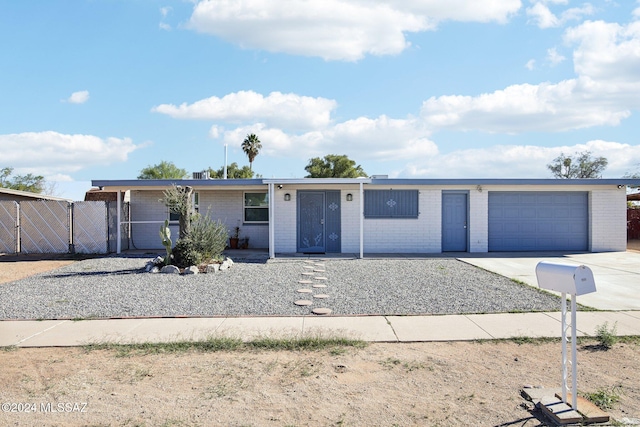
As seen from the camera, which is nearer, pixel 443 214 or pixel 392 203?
pixel 392 203

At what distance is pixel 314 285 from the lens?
1036cm

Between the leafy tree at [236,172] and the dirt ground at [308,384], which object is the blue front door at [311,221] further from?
the leafy tree at [236,172]

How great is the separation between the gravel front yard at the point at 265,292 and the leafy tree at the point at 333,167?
2548cm

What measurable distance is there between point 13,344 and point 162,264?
21.8ft

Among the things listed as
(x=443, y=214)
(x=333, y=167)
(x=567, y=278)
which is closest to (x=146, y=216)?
(x=443, y=214)

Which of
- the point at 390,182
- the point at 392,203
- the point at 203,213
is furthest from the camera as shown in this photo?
the point at 203,213

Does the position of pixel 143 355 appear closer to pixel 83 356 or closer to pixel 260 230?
pixel 83 356

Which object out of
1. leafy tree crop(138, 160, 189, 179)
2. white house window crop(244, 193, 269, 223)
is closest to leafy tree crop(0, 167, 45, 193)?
leafy tree crop(138, 160, 189, 179)

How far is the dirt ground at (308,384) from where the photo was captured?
4.09 meters

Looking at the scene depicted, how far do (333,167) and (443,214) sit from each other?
23.0 m

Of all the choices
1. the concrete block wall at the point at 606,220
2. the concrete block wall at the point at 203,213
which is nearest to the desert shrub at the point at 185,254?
the concrete block wall at the point at 203,213

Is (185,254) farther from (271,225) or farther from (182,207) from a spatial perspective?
(271,225)

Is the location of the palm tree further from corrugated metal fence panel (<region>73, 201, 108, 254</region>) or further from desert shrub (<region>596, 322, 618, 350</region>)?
desert shrub (<region>596, 322, 618, 350</region>)

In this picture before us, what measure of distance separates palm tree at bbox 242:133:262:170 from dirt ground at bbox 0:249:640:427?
3818 centimetres
